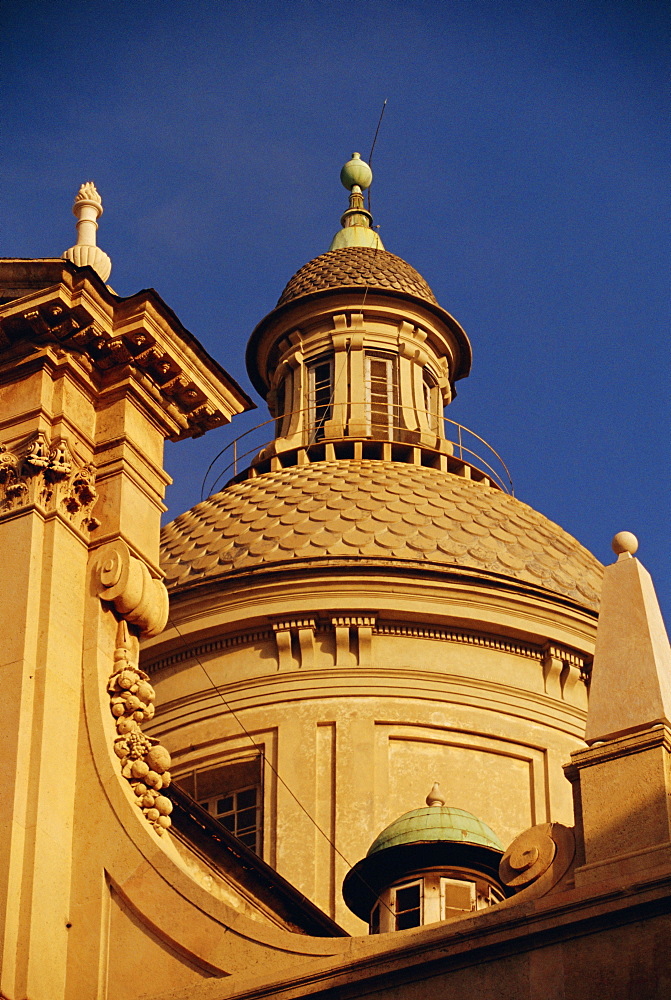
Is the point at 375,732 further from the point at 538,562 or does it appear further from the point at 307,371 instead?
the point at 307,371

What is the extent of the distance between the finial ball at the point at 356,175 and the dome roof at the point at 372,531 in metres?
12.1


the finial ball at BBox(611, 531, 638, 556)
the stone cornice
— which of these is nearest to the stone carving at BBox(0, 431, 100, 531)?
the stone cornice

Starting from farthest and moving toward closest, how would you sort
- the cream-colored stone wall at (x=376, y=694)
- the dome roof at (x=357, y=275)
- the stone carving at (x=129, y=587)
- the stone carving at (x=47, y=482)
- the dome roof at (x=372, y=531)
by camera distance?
1. the dome roof at (x=357, y=275)
2. the dome roof at (x=372, y=531)
3. the cream-colored stone wall at (x=376, y=694)
4. the stone carving at (x=47, y=482)
5. the stone carving at (x=129, y=587)

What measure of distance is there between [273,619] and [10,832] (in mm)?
14104

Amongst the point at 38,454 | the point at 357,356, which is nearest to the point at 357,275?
the point at 357,356

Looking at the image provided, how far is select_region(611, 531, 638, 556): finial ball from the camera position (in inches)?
635

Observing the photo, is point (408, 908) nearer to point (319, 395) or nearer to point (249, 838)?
point (249, 838)

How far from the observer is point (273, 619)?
3011 cm

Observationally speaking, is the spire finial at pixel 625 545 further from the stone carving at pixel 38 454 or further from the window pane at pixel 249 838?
the window pane at pixel 249 838

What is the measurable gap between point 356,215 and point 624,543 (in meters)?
27.5

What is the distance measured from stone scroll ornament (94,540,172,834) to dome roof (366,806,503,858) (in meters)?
5.35

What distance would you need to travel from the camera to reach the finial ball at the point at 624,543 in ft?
53.0

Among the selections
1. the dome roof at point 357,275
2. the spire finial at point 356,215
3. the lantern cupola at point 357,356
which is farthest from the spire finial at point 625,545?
the spire finial at point 356,215

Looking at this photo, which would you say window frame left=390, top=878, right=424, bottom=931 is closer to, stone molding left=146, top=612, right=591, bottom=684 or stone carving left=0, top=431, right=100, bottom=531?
stone carving left=0, top=431, right=100, bottom=531
